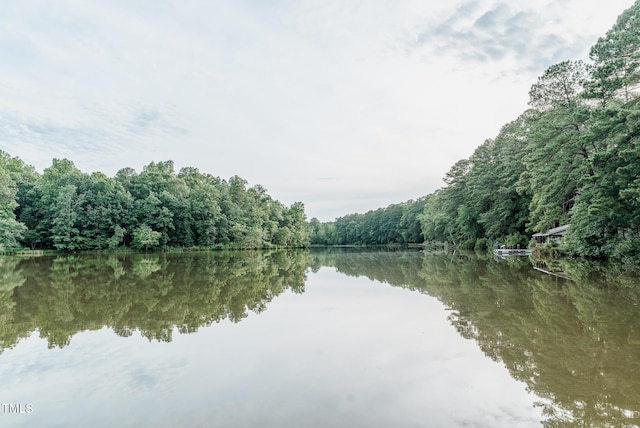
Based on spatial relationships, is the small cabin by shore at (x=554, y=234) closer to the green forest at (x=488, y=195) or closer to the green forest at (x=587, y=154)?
the green forest at (x=488, y=195)

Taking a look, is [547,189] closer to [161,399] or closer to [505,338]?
[505,338]

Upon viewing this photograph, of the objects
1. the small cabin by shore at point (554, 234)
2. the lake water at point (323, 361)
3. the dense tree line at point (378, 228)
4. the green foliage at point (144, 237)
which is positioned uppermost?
the dense tree line at point (378, 228)

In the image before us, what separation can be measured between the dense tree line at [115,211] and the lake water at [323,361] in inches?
1431

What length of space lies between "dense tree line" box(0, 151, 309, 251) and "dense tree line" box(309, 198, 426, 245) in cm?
3986

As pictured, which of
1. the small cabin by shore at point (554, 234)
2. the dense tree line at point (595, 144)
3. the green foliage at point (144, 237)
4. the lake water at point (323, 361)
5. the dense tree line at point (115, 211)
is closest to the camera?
the lake water at point (323, 361)

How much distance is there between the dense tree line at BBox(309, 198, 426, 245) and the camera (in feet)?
293

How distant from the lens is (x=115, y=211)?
150 ft

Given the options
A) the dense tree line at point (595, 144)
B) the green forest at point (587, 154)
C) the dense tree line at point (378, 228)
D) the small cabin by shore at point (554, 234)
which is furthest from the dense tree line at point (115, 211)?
the dense tree line at point (378, 228)

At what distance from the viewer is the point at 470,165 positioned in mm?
47219

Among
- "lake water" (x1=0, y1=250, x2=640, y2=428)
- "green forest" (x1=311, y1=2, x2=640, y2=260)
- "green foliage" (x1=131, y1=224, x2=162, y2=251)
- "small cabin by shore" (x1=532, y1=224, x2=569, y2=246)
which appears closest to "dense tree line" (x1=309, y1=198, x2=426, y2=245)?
"green forest" (x1=311, y1=2, x2=640, y2=260)

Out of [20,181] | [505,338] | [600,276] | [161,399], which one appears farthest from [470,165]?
[20,181]

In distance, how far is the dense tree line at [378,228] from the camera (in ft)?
293

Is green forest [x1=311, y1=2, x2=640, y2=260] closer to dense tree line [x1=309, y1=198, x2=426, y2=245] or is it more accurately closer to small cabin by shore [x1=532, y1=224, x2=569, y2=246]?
small cabin by shore [x1=532, y1=224, x2=569, y2=246]

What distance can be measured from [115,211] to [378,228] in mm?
66523
